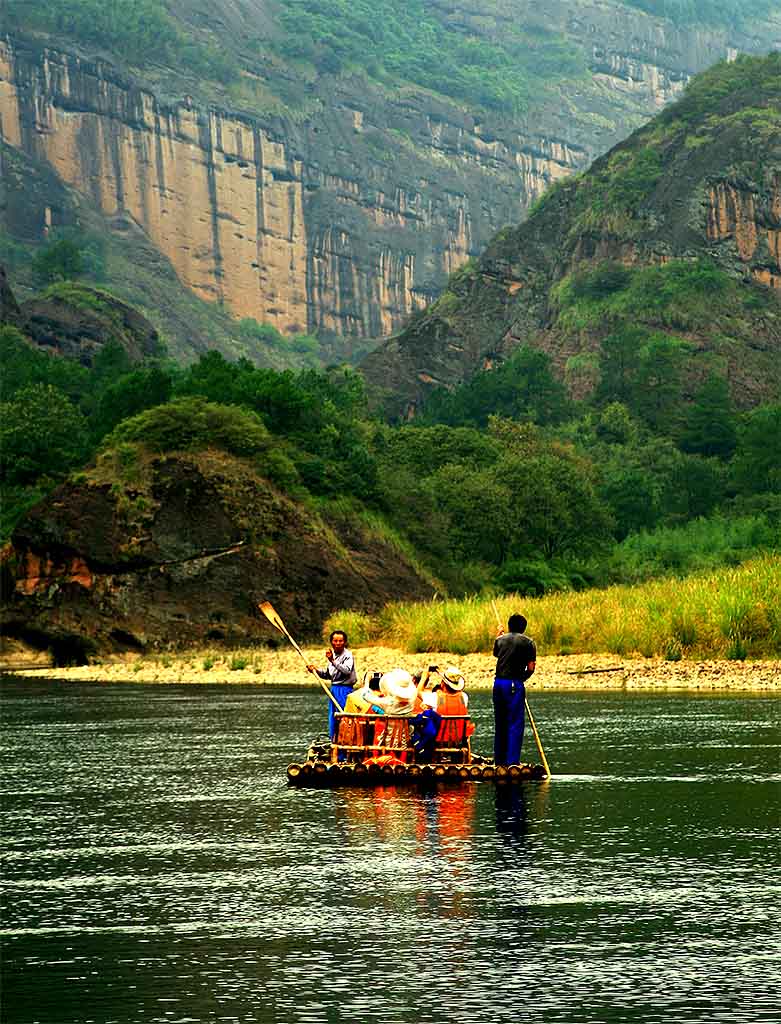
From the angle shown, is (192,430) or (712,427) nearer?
(192,430)

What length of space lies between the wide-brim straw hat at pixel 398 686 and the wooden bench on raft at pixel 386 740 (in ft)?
1.12

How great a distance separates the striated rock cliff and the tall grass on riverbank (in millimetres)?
96493

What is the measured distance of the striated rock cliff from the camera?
6181 inches

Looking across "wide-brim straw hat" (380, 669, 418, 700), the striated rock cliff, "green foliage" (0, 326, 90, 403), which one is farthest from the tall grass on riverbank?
the striated rock cliff

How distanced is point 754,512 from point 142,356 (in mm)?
61498

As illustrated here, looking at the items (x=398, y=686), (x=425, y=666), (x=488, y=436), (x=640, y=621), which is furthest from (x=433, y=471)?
(x=398, y=686)

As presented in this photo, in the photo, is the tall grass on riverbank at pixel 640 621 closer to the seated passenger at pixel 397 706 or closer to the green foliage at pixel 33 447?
the seated passenger at pixel 397 706

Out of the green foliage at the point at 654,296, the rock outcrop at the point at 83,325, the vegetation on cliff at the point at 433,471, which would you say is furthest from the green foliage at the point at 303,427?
the green foliage at the point at 654,296

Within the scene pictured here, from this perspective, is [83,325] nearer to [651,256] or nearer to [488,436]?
[488,436]

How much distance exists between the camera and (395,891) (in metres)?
16.5

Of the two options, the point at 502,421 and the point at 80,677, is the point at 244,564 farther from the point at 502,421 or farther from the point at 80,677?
the point at 502,421

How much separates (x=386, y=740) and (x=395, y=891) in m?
7.20

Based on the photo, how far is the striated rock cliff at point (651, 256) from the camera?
157 metres

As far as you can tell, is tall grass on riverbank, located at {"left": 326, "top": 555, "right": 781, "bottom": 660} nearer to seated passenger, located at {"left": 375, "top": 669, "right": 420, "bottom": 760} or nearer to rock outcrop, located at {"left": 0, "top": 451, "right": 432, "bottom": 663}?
rock outcrop, located at {"left": 0, "top": 451, "right": 432, "bottom": 663}
